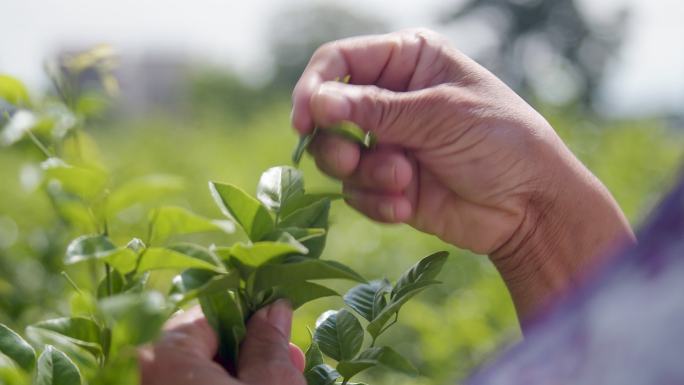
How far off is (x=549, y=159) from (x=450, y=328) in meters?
1.22

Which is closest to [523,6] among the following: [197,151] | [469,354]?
[197,151]

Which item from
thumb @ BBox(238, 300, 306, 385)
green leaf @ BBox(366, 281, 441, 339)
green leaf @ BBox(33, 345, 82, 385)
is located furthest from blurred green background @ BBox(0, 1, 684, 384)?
green leaf @ BBox(33, 345, 82, 385)

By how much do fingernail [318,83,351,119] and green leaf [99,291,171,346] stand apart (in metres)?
0.45

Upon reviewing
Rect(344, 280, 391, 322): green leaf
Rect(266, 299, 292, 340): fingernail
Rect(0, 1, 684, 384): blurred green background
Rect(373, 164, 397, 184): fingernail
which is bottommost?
Rect(0, 1, 684, 384): blurred green background

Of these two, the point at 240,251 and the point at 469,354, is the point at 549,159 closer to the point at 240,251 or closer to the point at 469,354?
the point at 240,251

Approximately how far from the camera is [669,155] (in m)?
5.33

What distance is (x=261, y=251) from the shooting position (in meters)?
0.86

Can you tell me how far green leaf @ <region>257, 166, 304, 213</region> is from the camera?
99cm

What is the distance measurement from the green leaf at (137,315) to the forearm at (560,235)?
805mm

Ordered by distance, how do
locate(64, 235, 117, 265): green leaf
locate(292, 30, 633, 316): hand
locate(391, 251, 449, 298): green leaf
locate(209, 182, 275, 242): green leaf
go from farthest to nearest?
locate(292, 30, 633, 316): hand → locate(391, 251, 449, 298): green leaf → locate(209, 182, 275, 242): green leaf → locate(64, 235, 117, 265): green leaf

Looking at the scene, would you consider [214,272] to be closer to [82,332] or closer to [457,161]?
[82,332]

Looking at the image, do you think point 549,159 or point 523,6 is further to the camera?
point 523,6

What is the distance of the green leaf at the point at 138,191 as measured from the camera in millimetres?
976

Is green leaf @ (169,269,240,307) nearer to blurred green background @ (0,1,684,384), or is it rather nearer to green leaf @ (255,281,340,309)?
green leaf @ (255,281,340,309)
